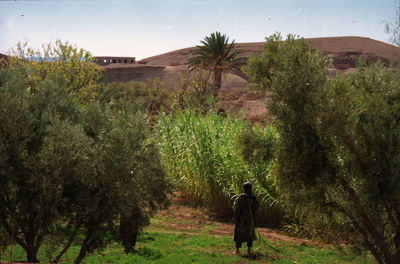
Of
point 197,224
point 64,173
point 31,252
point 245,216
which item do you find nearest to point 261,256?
point 245,216

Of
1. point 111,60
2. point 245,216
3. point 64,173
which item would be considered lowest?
point 245,216

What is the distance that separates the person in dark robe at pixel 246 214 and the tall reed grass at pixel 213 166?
1.16 metres

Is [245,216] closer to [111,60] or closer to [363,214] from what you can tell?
[363,214]

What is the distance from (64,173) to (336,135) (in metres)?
2.97

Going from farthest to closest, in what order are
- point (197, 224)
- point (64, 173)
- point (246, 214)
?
1. point (197, 224)
2. point (246, 214)
3. point (64, 173)

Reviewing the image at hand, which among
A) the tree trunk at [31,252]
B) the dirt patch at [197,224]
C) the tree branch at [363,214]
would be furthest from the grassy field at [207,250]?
the tree trunk at [31,252]

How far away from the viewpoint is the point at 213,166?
11.0m

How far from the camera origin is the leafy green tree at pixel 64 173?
12.7 ft


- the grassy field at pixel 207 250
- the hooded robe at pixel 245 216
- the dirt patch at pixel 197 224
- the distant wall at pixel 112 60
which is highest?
the distant wall at pixel 112 60

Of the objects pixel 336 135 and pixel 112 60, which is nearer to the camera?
pixel 336 135

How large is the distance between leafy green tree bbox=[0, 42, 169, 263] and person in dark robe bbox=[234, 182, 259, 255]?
3362 mm

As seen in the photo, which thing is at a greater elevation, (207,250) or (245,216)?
(245,216)

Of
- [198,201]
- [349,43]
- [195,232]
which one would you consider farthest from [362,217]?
[349,43]

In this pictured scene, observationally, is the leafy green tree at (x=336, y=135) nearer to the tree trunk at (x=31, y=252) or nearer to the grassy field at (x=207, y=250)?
the grassy field at (x=207, y=250)
